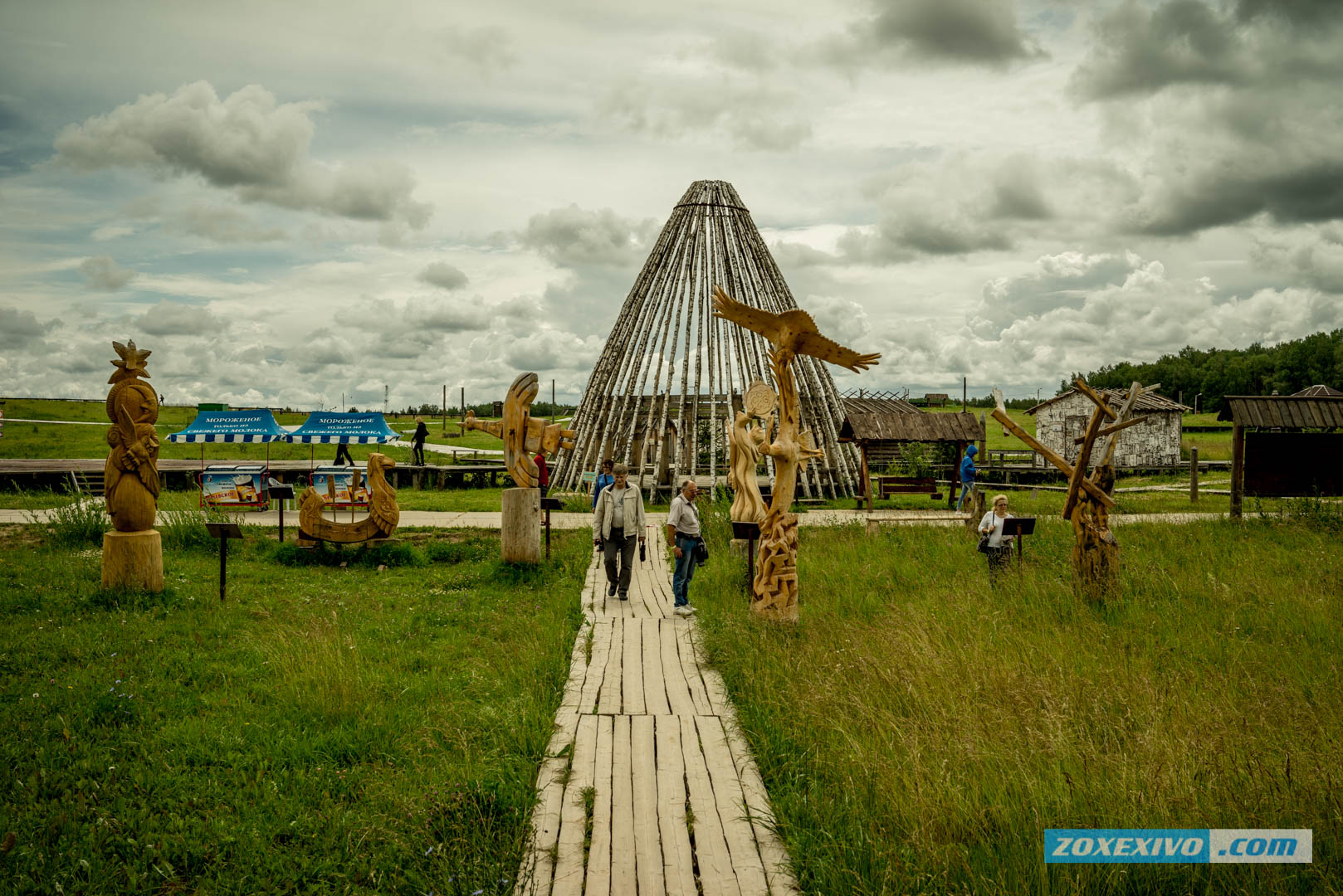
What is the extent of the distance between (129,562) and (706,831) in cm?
662

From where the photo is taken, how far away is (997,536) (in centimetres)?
814

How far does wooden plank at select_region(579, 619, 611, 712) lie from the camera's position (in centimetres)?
501

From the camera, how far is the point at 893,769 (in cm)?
362

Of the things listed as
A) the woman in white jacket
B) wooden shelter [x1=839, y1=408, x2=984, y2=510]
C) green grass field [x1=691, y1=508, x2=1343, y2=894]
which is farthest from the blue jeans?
wooden shelter [x1=839, y1=408, x2=984, y2=510]

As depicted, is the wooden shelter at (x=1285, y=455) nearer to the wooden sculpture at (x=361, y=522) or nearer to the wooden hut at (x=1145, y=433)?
the wooden sculpture at (x=361, y=522)

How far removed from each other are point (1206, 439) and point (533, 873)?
45185mm

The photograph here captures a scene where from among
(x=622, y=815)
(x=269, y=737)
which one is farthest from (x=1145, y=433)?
(x=269, y=737)

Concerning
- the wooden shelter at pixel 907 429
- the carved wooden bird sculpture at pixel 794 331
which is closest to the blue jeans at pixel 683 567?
the carved wooden bird sculpture at pixel 794 331

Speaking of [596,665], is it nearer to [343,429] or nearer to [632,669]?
[632,669]

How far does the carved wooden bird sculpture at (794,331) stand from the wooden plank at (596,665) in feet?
9.08

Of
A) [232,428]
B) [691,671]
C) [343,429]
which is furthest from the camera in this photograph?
[343,429]

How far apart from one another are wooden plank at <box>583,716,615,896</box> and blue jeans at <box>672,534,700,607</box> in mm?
2995

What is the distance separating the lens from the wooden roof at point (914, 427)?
1584 cm

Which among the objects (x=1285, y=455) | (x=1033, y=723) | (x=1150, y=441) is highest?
(x=1150, y=441)
